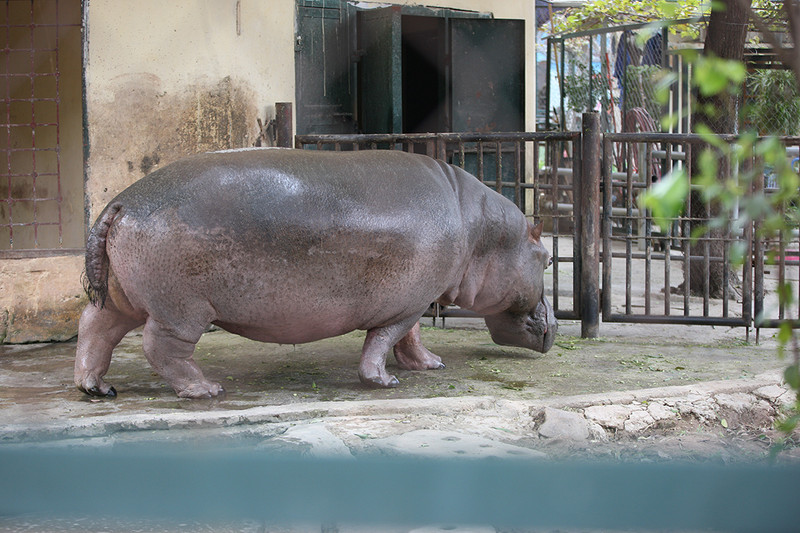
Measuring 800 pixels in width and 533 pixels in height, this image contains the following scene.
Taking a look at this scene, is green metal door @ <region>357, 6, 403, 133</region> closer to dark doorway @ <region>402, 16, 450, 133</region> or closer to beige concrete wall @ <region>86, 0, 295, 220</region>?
dark doorway @ <region>402, 16, 450, 133</region>

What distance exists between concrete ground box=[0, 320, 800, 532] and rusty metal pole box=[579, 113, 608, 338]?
0.40 m

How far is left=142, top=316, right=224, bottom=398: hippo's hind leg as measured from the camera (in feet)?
14.9

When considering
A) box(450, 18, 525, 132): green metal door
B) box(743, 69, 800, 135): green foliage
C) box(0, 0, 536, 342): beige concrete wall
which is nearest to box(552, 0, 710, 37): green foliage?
box(743, 69, 800, 135): green foliage

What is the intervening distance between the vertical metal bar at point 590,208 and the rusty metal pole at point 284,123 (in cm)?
217

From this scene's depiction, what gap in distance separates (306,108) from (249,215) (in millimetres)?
3589

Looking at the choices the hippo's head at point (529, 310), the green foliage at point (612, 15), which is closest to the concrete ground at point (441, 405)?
the hippo's head at point (529, 310)

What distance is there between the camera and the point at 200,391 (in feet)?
15.4

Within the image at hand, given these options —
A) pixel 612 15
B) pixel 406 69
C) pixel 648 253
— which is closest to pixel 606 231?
pixel 648 253

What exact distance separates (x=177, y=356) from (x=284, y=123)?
2.70 m

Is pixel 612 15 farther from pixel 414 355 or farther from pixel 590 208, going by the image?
pixel 414 355

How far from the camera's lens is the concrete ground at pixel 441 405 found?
3.97 meters

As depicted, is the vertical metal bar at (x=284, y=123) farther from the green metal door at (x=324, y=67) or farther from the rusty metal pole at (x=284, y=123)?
the green metal door at (x=324, y=67)

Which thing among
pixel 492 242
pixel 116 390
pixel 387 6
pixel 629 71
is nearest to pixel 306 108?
pixel 387 6

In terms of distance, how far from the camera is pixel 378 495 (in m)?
1.14
